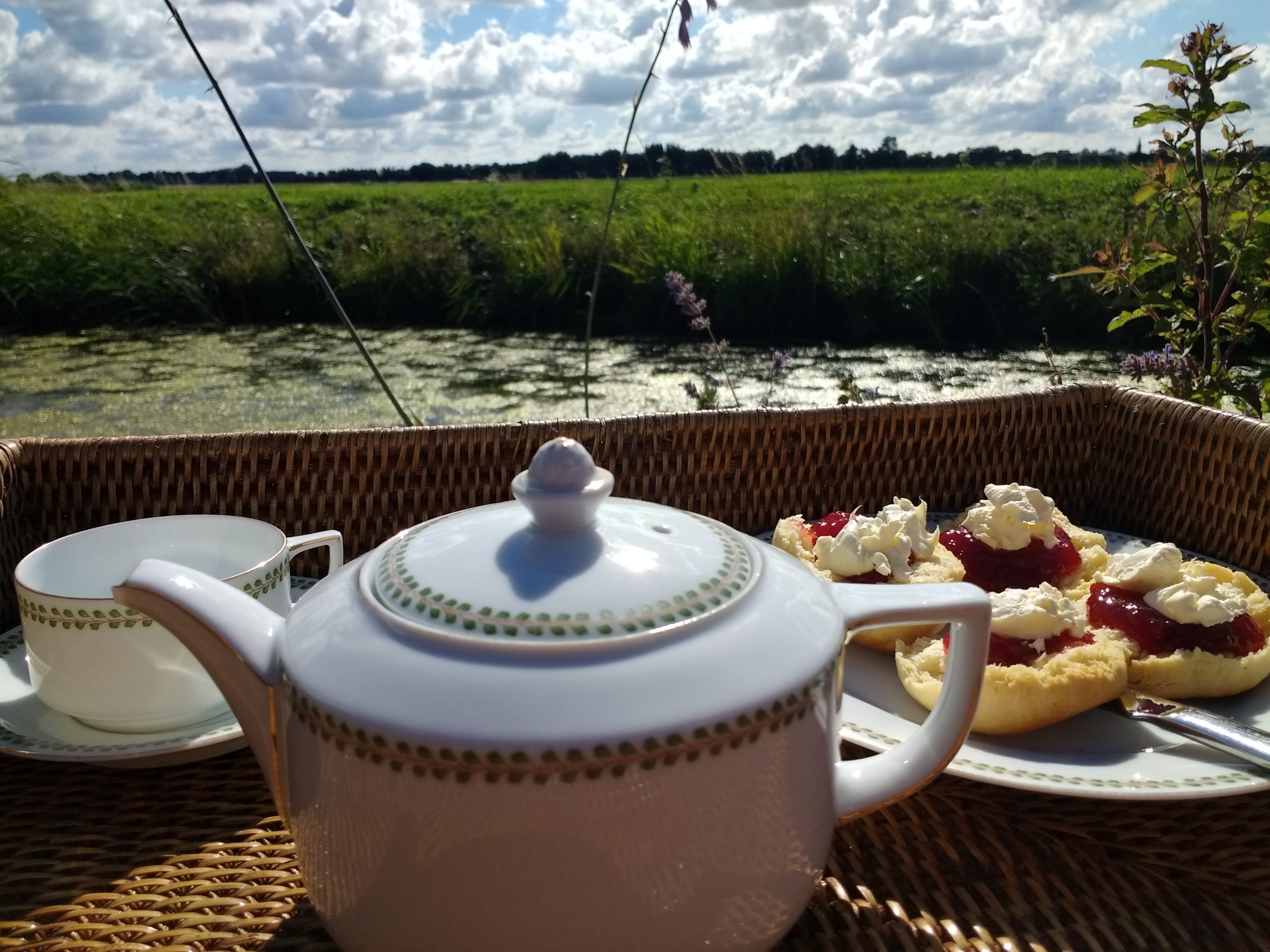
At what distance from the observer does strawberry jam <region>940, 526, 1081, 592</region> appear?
2.41ft

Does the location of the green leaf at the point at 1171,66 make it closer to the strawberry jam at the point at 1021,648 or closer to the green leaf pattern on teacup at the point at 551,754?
the strawberry jam at the point at 1021,648

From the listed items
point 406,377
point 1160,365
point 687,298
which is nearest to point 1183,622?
point 1160,365

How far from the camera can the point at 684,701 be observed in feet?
1.10

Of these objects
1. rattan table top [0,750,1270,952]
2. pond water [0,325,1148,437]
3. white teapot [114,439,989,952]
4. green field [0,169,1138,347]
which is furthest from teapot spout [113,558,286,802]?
green field [0,169,1138,347]

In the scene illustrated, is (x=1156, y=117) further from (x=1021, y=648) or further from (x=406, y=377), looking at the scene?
(x=406, y=377)

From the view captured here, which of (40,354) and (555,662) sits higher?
(555,662)

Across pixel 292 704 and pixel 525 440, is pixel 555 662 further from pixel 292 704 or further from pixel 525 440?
pixel 525 440

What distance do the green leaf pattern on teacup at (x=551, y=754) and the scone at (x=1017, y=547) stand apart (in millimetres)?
439

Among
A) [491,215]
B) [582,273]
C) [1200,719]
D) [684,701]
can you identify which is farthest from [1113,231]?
[684,701]

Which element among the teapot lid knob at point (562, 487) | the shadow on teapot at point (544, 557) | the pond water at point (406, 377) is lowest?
the pond water at point (406, 377)

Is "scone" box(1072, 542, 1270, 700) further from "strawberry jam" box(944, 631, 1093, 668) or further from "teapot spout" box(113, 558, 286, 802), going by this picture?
"teapot spout" box(113, 558, 286, 802)

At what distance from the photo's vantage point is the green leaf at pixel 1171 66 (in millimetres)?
1090

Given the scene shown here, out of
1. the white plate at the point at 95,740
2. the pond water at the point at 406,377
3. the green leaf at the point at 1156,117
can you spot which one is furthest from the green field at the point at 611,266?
the white plate at the point at 95,740

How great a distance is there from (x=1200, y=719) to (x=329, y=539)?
0.54 metres
